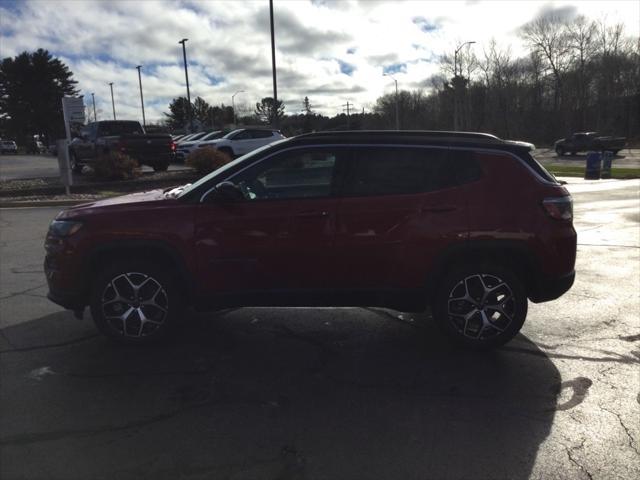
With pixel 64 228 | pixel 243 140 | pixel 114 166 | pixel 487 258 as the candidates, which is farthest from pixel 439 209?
pixel 243 140

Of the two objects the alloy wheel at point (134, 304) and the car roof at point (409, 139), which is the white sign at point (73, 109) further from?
the car roof at point (409, 139)

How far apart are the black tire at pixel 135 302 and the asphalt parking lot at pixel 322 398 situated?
165mm

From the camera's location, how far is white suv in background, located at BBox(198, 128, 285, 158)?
21828 millimetres

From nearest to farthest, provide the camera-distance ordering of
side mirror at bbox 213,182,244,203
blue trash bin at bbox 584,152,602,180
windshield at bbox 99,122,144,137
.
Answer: side mirror at bbox 213,182,244,203 → windshield at bbox 99,122,144,137 → blue trash bin at bbox 584,152,602,180

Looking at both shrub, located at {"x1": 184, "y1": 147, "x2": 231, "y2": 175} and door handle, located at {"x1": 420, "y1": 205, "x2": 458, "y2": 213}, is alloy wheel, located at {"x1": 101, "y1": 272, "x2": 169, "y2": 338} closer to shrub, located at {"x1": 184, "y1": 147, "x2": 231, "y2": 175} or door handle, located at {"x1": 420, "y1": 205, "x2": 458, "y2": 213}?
door handle, located at {"x1": 420, "y1": 205, "x2": 458, "y2": 213}

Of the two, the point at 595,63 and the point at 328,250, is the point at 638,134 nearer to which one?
the point at 595,63

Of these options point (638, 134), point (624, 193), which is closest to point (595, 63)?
point (638, 134)

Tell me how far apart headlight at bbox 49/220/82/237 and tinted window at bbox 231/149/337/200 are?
1.38 m

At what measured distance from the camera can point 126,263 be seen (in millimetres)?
4395

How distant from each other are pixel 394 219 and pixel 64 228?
2.78 metres

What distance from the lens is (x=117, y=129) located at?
19.5 meters

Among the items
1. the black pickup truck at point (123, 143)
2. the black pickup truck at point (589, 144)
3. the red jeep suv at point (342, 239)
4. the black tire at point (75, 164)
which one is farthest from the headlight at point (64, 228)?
the black pickup truck at point (589, 144)

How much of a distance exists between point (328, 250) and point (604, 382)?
2.28 m

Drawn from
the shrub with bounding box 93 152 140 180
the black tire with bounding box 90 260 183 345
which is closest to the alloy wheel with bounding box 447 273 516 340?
the black tire with bounding box 90 260 183 345
